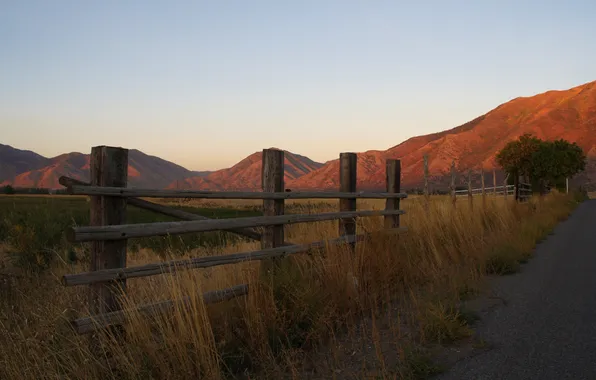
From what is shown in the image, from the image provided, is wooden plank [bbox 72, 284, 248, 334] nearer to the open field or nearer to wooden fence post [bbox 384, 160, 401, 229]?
the open field

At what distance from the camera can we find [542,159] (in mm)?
45094

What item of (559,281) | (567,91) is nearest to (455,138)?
(567,91)

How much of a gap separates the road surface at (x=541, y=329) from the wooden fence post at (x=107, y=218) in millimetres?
2865

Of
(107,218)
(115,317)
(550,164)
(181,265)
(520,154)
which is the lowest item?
(115,317)

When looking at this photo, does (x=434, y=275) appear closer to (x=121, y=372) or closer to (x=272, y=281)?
(x=272, y=281)

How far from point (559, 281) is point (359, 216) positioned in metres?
3.22

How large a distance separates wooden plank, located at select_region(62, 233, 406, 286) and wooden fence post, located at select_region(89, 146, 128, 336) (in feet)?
0.34

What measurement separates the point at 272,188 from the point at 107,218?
95.4 inches

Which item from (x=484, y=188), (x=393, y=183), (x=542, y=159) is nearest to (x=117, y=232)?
(x=393, y=183)

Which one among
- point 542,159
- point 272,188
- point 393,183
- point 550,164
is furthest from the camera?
point 542,159

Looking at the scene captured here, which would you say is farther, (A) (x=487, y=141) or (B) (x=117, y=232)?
(A) (x=487, y=141)

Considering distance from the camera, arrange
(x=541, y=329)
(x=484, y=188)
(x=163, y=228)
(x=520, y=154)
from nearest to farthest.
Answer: (x=163, y=228)
(x=541, y=329)
(x=484, y=188)
(x=520, y=154)

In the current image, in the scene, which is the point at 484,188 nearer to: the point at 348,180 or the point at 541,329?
the point at 348,180

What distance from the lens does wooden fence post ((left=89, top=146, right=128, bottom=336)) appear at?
162 inches
